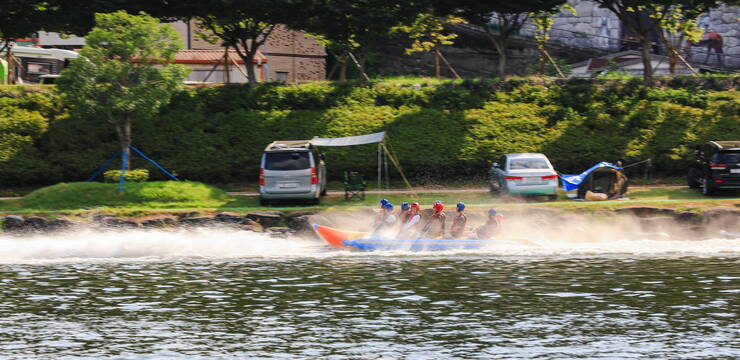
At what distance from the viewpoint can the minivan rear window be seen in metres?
31.1

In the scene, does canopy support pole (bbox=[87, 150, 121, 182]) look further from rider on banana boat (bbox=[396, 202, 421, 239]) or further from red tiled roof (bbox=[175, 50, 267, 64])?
rider on banana boat (bbox=[396, 202, 421, 239])

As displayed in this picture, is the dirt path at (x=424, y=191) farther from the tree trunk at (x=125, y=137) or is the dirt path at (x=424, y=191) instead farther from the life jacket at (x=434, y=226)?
the life jacket at (x=434, y=226)

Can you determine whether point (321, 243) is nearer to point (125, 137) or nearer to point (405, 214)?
point (405, 214)

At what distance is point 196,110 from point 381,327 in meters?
23.5

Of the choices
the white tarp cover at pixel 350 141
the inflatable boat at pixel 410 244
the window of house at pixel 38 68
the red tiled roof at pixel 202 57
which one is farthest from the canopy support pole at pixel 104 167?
the window of house at pixel 38 68

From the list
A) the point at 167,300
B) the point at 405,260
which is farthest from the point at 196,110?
the point at 167,300

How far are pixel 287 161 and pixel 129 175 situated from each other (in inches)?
243

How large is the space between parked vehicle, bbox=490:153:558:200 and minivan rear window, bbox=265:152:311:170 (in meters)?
6.75

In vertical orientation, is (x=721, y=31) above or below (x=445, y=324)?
above

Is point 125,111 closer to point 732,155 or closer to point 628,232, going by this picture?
point 628,232

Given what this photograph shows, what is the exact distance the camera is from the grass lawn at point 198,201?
3020 cm

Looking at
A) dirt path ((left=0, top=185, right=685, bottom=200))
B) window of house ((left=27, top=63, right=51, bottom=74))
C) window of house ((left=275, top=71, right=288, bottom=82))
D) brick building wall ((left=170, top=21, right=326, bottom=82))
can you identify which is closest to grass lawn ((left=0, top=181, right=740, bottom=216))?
dirt path ((left=0, top=185, right=685, bottom=200))

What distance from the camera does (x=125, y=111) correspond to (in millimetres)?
33750

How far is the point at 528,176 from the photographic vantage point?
31.6 meters
